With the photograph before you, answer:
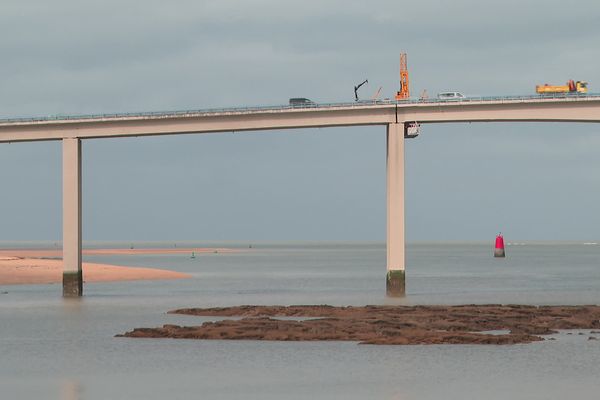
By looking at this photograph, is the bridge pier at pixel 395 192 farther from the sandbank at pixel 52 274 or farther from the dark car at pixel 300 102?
the sandbank at pixel 52 274

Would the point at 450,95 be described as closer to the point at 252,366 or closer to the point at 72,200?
the point at 72,200

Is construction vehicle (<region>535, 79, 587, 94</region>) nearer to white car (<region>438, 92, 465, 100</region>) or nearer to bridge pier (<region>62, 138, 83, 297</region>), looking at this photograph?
white car (<region>438, 92, 465, 100</region>)

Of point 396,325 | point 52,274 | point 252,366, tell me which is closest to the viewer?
point 252,366

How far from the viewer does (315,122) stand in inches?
3017

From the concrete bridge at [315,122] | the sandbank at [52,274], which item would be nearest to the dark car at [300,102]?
the concrete bridge at [315,122]

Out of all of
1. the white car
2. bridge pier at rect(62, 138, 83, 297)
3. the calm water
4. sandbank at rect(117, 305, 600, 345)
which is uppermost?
the white car

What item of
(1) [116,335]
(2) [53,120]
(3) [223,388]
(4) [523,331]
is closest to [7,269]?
(2) [53,120]

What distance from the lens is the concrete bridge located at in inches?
2867

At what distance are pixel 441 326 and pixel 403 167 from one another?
21.2 m

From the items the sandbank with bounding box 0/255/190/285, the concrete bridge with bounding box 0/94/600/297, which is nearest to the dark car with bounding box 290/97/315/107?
the concrete bridge with bounding box 0/94/600/297

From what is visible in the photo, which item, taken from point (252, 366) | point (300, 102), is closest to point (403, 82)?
point (300, 102)

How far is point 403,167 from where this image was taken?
74000mm

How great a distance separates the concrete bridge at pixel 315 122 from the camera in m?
72.8

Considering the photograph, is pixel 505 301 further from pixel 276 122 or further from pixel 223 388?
pixel 223 388
